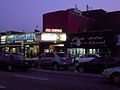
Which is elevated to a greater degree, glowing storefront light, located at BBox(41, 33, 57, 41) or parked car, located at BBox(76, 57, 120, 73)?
glowing storefront light, located at BBox(41, 33, 57, 41)

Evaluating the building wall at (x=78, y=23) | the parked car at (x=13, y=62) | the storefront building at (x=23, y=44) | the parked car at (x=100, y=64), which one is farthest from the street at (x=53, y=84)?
the building wall at (x=78, y=23)

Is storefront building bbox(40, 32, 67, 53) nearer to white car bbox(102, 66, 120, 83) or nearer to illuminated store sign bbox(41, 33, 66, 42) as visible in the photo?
illuminated store sign bbox(41, 33, 66, 42)

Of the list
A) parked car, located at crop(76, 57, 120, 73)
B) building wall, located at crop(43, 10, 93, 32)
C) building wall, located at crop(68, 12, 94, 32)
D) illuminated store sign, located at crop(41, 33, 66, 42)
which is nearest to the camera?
parked car, located at crop(76, 57, 120, 73)

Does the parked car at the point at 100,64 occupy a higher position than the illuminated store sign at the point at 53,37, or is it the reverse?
the illuminated store sign at the point at 53,37

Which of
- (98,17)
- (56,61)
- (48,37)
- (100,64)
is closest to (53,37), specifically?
(48,37)

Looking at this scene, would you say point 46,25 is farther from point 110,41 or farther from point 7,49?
point 110,41

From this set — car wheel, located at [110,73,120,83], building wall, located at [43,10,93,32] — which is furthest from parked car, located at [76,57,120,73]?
building wall, located at [43,10,93,32]

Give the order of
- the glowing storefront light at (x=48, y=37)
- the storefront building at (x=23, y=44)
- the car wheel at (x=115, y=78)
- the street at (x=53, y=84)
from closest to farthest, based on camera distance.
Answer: the street at (x=53, y=84), the car wheel at (x=115, y=78), the glowing storefront light at (x=48, y=37), the storefront building at (x=23, y=44)

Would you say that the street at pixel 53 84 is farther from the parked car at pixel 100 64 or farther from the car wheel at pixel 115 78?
the parked car at pixel 100 64

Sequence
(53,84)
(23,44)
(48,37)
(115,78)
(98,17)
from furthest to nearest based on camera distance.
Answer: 1. (98,17)
2. (23,44)
3. (48,37)
4. (115,78)
5. (53,84)

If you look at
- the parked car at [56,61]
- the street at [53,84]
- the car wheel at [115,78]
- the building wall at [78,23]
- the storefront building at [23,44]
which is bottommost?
the street at [53,84]

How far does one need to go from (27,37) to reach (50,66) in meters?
19.8

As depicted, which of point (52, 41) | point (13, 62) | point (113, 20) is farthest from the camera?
point (113, 20)

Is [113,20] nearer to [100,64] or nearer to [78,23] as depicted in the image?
[78,23]
